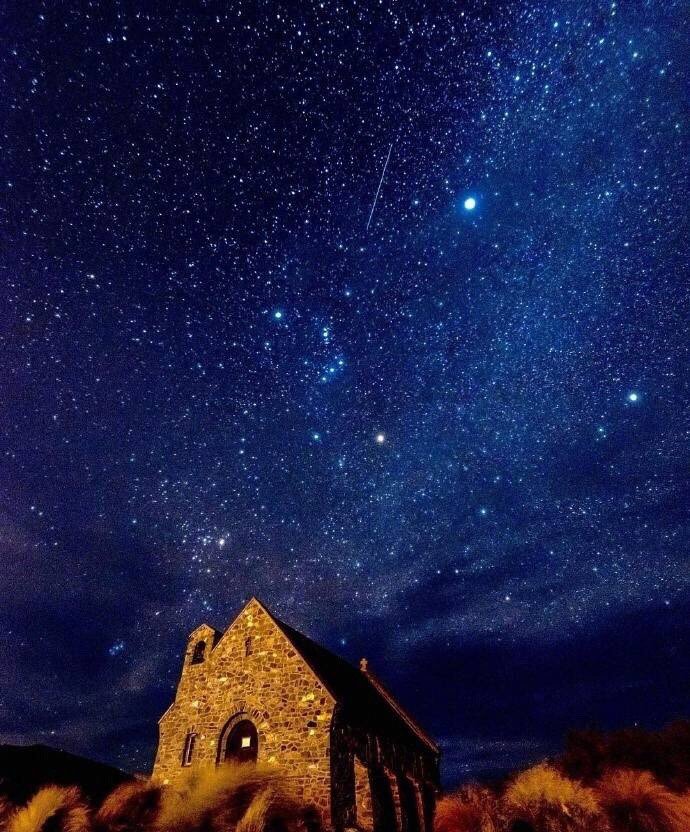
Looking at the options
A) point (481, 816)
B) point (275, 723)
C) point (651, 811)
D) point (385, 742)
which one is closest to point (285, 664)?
point (275, 723)

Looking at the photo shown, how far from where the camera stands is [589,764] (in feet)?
64.8

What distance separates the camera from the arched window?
20891 millimetres

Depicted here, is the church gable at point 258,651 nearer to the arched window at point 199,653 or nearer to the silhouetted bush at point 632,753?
the arched window at point 199,653

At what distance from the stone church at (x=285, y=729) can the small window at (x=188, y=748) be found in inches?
1.4

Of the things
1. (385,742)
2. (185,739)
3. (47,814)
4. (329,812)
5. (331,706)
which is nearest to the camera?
(47,814)

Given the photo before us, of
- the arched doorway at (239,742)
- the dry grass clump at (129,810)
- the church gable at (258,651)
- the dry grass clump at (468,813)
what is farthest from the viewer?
the church gable at (258,651)

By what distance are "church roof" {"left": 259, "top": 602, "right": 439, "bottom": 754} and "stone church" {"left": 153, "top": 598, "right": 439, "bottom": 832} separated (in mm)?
116

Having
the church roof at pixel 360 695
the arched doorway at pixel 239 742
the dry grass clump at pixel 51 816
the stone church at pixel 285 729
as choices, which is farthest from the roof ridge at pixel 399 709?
the dry grass clump at pixel 51 816

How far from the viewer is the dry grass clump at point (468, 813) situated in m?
13.4

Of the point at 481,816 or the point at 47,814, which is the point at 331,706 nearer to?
the point at 481,816

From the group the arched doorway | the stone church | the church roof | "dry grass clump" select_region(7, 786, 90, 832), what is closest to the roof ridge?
the church roof

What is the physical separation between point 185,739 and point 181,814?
7.51 m

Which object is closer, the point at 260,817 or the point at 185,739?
the point at 260,817

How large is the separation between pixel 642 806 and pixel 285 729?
10.9m
